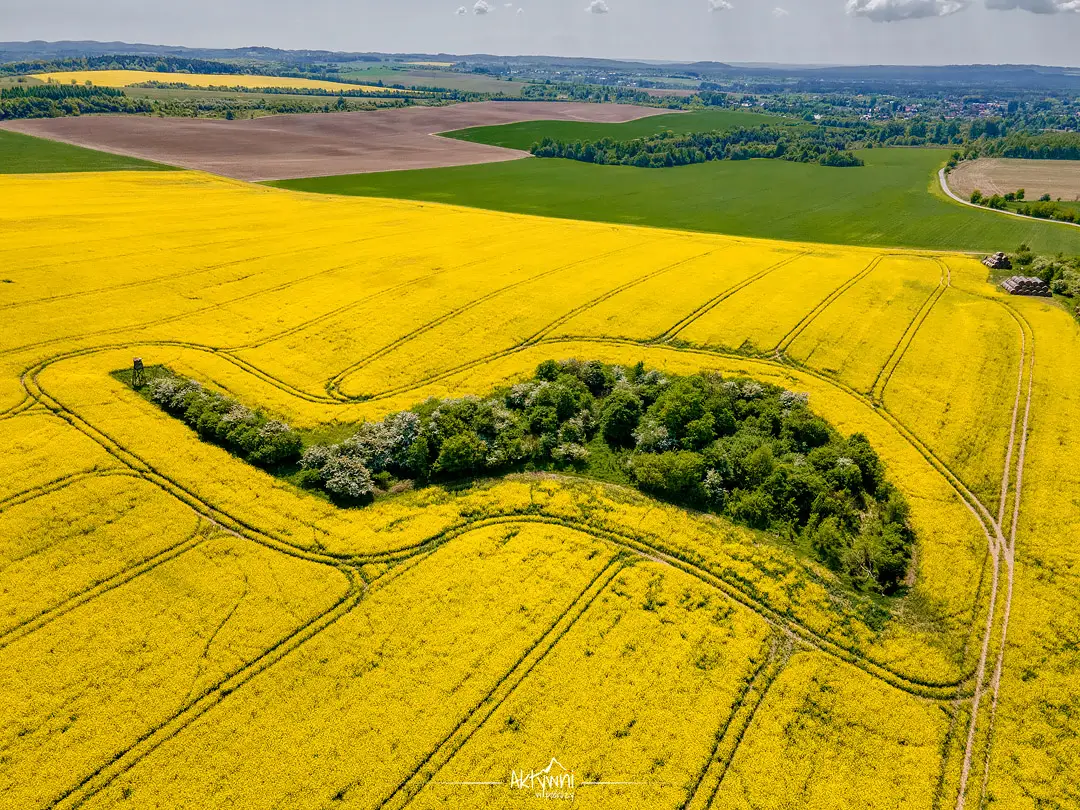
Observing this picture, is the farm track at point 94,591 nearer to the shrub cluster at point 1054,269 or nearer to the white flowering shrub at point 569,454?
the white flowering shrub at point 569,454

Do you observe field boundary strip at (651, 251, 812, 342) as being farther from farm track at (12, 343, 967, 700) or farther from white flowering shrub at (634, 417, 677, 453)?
farm track at (12, 343, 967, 700)

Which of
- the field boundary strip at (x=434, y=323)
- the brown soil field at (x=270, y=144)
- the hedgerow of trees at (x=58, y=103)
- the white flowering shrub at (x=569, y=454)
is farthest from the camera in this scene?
the hedgerow of trees at (x=58, y=103)

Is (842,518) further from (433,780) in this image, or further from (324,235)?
(324,235)

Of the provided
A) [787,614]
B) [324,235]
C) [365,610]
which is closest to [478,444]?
[365,610]

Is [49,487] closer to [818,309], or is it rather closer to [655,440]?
[655,440]

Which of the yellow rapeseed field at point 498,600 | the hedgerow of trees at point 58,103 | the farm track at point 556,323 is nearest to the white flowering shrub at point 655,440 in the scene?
the yellow rapeseed field at point 498,600

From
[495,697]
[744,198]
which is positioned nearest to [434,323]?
[495,697]
